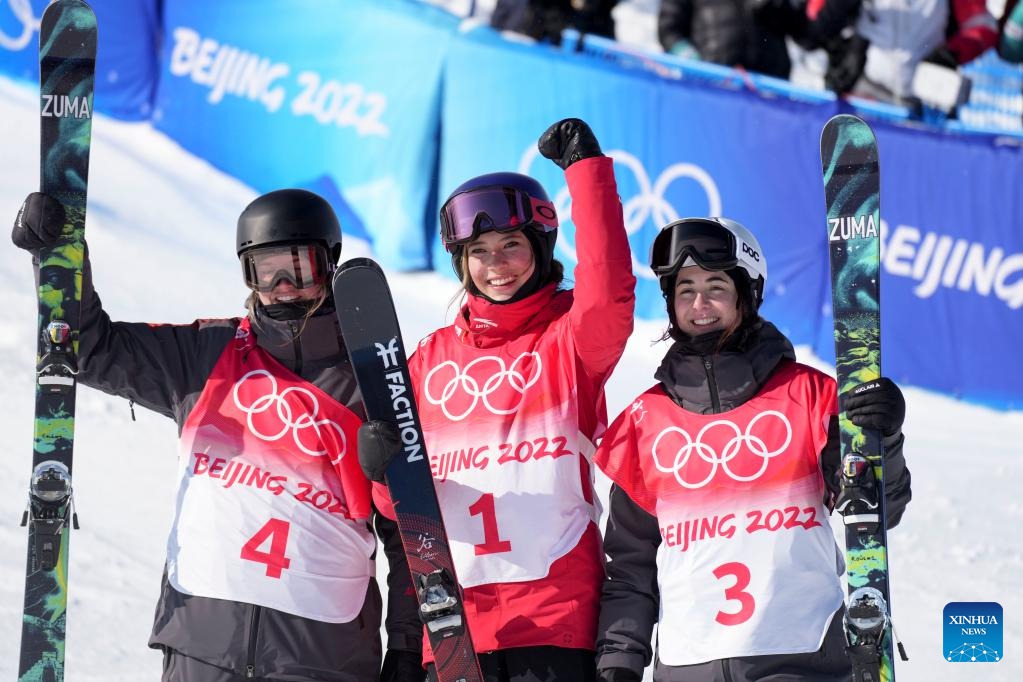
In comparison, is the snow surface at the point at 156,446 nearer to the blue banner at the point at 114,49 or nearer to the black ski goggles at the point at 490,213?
the blue banner at the point at 114,49

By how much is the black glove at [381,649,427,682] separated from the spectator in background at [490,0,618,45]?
6.40m

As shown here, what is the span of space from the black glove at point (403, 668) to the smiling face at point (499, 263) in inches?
39.9

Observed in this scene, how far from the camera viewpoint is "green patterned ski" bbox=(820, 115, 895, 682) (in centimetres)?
331

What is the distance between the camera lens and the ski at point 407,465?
10.9ft

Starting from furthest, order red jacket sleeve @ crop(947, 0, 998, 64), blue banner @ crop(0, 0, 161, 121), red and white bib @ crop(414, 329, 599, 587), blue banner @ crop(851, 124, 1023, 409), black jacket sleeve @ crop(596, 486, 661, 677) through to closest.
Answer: blue banner @ crop(0, 0, 161, 121) < red jacket sleeve @ crop(947, 0, 998, 64) < blue banner @ crop(851, 124, 1023, 409) < red and white bib @ crop(414, 329, 599, 587) < black jacket sleeve @ crop(596, 486, 661, 677)

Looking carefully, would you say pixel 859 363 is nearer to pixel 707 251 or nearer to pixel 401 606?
pixel 707 251

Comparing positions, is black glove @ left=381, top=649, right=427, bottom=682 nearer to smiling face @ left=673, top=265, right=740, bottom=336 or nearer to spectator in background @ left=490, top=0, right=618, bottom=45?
smiling face @ left=673, top=265, right=740, bottom=336

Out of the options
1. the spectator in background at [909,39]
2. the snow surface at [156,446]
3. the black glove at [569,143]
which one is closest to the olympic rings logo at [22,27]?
the snow surface at [156,446]

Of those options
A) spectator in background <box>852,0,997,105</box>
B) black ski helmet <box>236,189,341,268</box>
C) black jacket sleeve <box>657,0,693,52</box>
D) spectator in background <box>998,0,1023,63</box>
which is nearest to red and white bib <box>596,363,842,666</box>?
black ski helmet <box>236,189,341,268</box>

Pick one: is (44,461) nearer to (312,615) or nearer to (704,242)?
(312,615)

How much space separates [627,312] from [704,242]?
0.31 m

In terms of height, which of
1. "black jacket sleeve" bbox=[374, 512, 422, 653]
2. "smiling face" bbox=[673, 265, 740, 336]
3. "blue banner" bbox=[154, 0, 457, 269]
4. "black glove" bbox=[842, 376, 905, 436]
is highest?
"blue banner" bbox=[154, 0, 457, 269]

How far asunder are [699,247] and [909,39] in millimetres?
6207

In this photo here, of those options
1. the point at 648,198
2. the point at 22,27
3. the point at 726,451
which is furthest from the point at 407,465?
the point at 22,27
